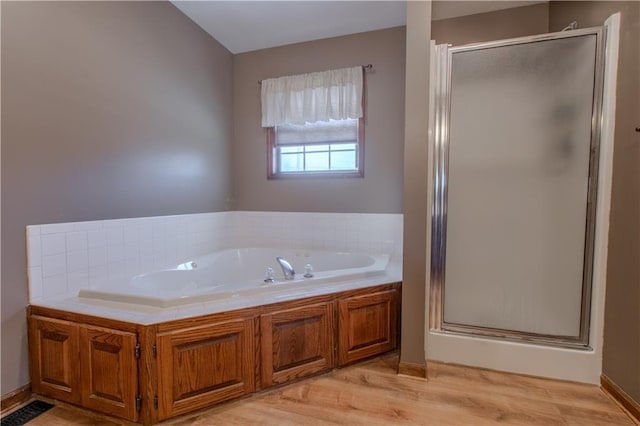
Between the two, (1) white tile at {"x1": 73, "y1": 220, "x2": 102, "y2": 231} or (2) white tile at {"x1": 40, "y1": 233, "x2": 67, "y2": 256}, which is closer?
(2) white tile at {"x1": 40, "y1": 233, "x2": 67, "y2": 256}

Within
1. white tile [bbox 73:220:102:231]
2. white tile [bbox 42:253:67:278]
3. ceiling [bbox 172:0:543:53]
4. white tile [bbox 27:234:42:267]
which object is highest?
ceiling [bbox 172:0:543:53]

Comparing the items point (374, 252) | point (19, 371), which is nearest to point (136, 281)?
point (19, 371)

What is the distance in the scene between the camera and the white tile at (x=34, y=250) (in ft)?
5.58

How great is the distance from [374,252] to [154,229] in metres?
1.87

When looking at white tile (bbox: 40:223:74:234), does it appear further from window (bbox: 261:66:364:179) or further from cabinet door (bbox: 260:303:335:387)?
window (bbox: 261:66:364:179)

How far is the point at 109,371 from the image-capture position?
5.13 feet

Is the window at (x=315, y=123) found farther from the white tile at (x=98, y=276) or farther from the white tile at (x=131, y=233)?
the white tile at (x=98, y=276)

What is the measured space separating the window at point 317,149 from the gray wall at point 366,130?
0.23 ft

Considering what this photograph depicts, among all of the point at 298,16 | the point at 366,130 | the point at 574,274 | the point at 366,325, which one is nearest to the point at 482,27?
the point at 366,130

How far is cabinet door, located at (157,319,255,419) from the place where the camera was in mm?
1538

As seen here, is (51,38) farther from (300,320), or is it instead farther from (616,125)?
(616,125)

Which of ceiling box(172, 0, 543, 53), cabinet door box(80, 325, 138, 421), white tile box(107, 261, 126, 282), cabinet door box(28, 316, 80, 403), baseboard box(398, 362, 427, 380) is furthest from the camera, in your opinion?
ceiling box(172, 0, 543, 53)

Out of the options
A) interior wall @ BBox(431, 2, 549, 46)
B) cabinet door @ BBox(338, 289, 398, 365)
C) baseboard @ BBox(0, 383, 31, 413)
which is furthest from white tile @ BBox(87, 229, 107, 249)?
interior wall @ BBox(431, 2, 549, 46)

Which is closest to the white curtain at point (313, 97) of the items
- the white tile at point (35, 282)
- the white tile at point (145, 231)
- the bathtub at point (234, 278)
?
the bathtub at point (234, 278)
